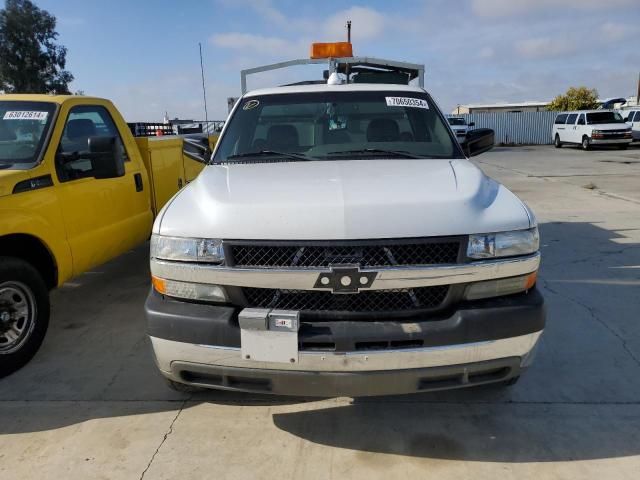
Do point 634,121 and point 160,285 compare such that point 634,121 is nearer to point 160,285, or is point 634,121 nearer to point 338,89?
point 338,89

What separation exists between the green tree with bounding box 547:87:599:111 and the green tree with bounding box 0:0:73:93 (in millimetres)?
38854

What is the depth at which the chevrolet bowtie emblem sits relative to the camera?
2.37 metres

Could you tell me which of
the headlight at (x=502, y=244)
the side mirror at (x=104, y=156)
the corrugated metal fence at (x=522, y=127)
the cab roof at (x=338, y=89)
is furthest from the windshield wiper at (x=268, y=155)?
the corrugated metal fence at (x=522, y=127)

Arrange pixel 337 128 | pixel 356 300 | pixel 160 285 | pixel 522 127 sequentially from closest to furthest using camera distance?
pixel 356 300
pixel 160 285
pixel 337 128
pixel 522 127

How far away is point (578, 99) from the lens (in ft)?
127

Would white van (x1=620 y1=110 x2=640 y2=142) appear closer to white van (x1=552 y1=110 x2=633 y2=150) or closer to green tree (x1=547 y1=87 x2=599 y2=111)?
white van (x1=552 y1=110 x2=633 y2=150)

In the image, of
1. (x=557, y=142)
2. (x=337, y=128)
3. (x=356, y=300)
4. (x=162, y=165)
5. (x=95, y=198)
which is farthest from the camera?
(x=557, y=142)

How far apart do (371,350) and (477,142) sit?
2502 mm

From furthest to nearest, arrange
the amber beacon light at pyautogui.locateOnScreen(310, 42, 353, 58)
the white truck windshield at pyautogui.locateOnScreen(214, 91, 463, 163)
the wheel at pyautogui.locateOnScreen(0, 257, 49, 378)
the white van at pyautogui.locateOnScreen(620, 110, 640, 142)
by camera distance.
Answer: the white van at pyautogui.locateOnScreen(620, 110, 640, 142), the amber beacon light at pyautogui.locateOnScreen(310, 42, 353, 58), the white truck windshield at pyautogui.locateOnScreen(214, 91, 463, 163), the wheel at pyautogui.locateOnScreen(0, 257, 49, 378)

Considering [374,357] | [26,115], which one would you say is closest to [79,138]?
[26,115]

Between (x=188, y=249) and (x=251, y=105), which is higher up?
(x=251, y=105)

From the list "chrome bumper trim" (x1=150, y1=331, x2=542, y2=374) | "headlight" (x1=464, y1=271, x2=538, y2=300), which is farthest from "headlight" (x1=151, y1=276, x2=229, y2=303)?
"headlight" (x1=464, y1=271, x2=538, y2=300)

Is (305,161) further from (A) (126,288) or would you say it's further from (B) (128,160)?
(A) (126,288)

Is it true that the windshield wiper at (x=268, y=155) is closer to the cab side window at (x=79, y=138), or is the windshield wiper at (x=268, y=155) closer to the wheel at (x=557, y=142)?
the cab side window at (x=79, y=138)
